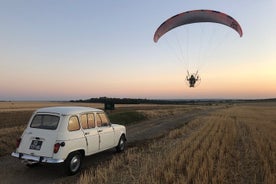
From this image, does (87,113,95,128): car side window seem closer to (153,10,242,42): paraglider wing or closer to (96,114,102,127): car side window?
(96,114,102,127): car side window

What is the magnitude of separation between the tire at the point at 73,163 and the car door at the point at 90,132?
538 mm

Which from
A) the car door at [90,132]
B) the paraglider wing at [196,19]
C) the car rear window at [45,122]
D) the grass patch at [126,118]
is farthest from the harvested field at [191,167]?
the grass patch at [126,118]

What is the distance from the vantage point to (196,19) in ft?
65.8

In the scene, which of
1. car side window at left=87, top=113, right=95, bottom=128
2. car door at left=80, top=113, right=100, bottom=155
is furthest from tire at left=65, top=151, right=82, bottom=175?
car side window at left=87, top=113, right=95, bottom=128

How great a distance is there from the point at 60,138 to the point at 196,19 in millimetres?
14807

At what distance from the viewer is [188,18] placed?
783 inches

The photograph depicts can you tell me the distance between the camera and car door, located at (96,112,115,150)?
33.7 feet

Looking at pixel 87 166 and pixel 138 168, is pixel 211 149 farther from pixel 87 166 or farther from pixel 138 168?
pixel 87 166

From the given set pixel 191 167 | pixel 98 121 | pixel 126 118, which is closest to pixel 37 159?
pixel 98 121

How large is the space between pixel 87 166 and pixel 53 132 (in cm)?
198

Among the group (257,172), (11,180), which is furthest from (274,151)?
(11,180)

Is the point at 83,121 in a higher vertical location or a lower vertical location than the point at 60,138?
higher

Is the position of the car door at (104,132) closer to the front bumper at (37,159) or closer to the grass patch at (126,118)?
the front bumper at (37,159)

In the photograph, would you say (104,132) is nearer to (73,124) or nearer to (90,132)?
(90,132)
